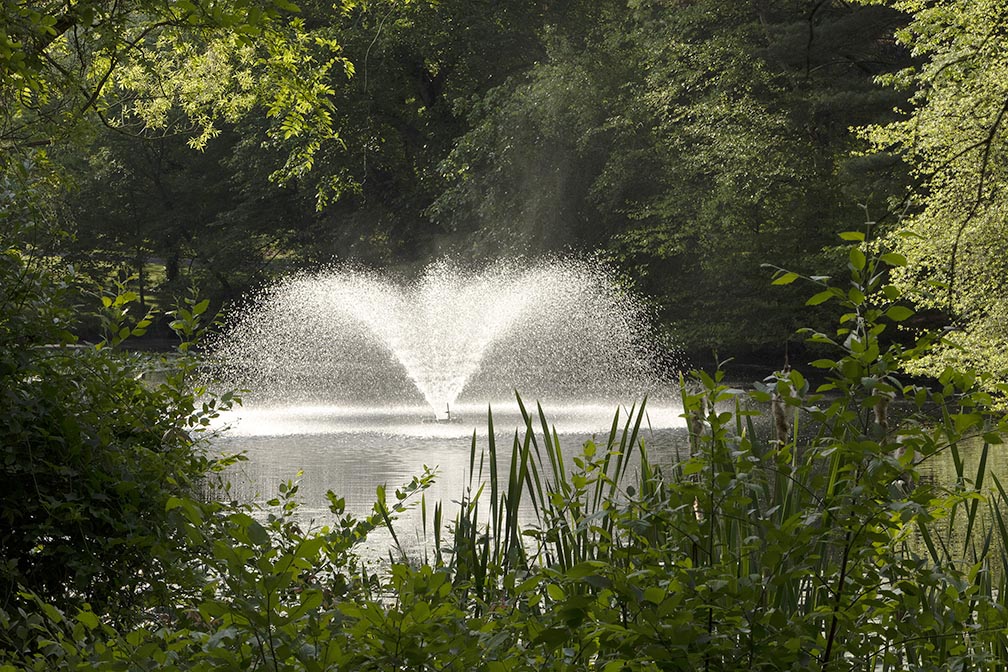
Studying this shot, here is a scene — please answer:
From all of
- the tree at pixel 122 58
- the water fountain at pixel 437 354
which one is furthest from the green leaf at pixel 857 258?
the water fountain at pixel 437 354

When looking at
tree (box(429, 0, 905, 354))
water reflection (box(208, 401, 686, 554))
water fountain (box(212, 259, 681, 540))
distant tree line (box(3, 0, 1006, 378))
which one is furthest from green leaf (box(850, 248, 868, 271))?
tree (box(429, 0, 905, 354))

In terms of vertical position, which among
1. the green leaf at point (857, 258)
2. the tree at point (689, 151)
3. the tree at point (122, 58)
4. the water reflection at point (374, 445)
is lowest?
the water reflection at point (374, 445)

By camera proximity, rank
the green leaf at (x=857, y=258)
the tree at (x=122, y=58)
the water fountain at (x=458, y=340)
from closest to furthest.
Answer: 1. the green leaf at (x=857, y=258)
2. the tree at (x=122, y=58)
3. the water fountain at (x=458, y=340)

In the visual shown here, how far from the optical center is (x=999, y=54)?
13.2 meters

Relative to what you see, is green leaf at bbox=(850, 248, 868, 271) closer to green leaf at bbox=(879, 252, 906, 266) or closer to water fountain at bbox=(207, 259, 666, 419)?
green leaf at bbox=(879, 252, 906, 266)

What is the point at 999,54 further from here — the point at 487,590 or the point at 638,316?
the point at 638,316

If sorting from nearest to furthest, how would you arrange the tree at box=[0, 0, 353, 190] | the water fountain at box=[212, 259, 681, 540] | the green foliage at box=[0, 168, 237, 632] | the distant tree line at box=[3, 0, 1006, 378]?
the green foliage at box=[0, 168, 237, 632] < the tree at box=[0, 0, 353, 190] < the water fountain at box=[212, 259, 681, 540] < the distant tree line at box=[3, 0, 1006, 378]

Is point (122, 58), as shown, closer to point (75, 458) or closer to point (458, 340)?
point (75, 458)

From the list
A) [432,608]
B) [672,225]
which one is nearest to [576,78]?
[672,225]

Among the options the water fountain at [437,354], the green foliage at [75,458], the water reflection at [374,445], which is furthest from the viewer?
the water fountain at [437,354]

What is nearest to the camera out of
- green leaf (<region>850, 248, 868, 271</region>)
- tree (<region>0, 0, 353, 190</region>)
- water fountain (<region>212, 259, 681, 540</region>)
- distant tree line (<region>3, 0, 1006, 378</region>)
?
green leaf (<region>850, 248, 868, 271</region>)

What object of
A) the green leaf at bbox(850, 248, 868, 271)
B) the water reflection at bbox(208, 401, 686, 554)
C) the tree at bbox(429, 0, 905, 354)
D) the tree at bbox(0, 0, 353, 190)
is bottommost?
the water reflection at bbox(208, 401, 686, 554)

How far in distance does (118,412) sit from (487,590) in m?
1.29

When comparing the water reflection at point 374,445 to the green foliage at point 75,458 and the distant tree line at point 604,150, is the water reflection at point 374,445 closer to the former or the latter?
the distant tree line at point 604,150
